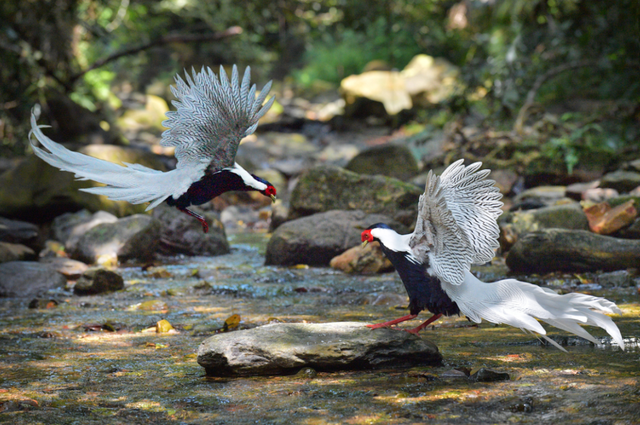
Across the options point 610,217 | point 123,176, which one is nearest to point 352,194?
point 610,217

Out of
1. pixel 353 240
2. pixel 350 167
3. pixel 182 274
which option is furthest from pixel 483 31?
pixel 182 274

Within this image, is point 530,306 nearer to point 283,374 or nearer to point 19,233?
point 283,374

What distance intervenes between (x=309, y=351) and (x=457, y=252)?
86 centimetres

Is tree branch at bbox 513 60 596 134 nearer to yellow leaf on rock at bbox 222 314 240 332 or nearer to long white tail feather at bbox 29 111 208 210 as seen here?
yellow leaf on rock at bbox 222 314 240 332

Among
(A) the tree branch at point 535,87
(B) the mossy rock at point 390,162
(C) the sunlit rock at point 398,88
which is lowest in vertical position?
(B) the mossy rock at point 390,162

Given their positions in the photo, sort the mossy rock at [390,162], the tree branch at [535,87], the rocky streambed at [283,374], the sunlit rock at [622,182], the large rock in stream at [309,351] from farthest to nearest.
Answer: the mossy rock at [390,162] < the tree branch at [535,87] < the sunlit rock at [622,182] < the large rock in stream at [309,351] < the rocky streambed at [283,374]

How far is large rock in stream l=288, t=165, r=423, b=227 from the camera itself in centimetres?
718

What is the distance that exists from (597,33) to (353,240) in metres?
6.40

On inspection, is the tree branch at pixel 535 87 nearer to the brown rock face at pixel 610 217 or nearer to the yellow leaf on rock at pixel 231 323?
the brown rock face at pixel 610 217

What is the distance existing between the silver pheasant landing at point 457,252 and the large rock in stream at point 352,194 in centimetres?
391

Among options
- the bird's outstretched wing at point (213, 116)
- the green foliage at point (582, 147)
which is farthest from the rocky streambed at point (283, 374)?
the green foliage at point (582, 147)

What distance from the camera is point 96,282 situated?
17.4 feet

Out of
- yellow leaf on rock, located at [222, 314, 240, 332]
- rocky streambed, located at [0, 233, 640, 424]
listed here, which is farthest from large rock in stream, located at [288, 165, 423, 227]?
yellow leaf on rock, located at [222, 314, 240, 332]

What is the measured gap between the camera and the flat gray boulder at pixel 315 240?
6379 mm
